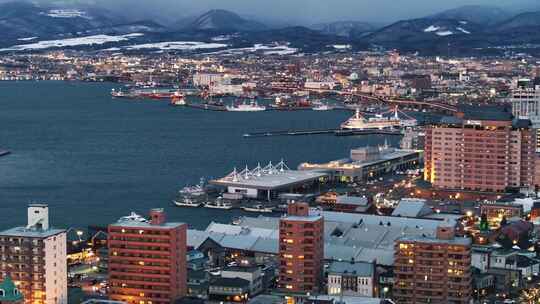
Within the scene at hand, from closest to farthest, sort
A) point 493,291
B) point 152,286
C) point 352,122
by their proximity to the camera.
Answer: point 152,286 < point 493,291 < point 352,122

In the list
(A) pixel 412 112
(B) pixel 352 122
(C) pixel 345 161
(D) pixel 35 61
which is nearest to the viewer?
(C) pixel 345 161

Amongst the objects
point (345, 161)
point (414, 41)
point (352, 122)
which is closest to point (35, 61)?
point (414, 41)

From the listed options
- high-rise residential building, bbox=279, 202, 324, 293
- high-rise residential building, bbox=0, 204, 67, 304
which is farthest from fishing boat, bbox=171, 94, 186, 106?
high-rise residential building, bbox=0, 204, 67, 304

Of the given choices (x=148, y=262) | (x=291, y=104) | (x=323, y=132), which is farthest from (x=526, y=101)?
(x=148, y=262)

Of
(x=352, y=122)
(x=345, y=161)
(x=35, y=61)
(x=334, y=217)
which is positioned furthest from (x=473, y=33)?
(x=334, y=217)

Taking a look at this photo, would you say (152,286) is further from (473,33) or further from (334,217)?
(473,33)

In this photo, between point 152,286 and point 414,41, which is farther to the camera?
point 414,41

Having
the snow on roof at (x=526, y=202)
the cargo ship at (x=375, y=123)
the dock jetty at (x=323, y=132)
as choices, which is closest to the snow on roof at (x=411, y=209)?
the snow on roof at (x=526, y=202)

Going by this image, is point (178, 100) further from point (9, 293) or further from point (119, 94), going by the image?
point (9, 293)
